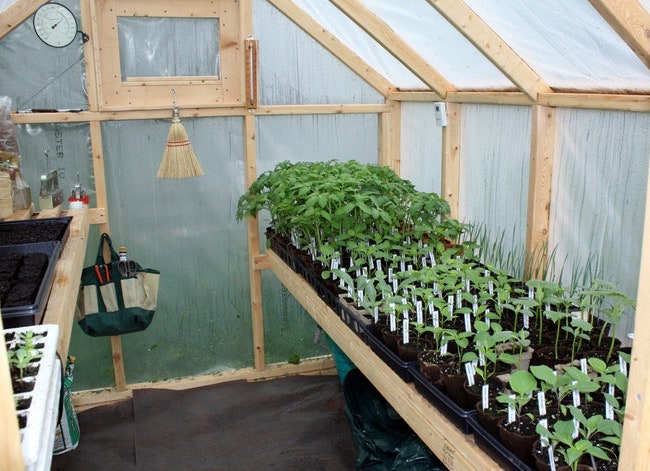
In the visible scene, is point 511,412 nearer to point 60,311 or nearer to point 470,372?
point 470,372

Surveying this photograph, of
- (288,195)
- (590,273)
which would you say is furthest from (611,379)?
(288,195)

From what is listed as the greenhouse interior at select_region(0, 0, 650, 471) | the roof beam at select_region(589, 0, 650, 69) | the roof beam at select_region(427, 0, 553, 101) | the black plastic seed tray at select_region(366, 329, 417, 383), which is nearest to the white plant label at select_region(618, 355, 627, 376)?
the greenhouse interior at select_region(0, 0, 650, 471)

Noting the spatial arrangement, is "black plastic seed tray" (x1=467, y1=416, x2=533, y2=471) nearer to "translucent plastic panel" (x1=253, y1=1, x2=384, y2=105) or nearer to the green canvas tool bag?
the green canvas tool bag

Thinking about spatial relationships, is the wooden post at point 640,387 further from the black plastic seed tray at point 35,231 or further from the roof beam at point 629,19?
the black plastic seed tray at point 35,231

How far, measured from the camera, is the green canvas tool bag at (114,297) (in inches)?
147

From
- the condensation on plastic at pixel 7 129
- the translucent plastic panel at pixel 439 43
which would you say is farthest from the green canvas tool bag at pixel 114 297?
the translucent plastic panel at pixel 439 43

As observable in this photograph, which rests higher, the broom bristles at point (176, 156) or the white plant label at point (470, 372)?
the broom bristles at point (176, 156)

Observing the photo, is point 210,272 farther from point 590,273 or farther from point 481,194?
point 590,273

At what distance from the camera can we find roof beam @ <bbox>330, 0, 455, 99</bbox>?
3.26 metres

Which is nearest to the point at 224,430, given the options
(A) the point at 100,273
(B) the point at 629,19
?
(A) the point at 100,273

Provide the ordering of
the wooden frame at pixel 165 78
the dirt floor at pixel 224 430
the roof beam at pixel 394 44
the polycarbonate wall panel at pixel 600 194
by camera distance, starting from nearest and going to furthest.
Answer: the polycarbonate wall panel at pixel 600 194 → the roof beam at pixel 394 44 → the dirt floor at pixel 224 430 → the wooden frame at pixel 165 78

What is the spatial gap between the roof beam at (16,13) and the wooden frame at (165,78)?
0.33 metres

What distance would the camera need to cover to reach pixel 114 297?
383cm

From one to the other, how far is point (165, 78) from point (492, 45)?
2136 mm
